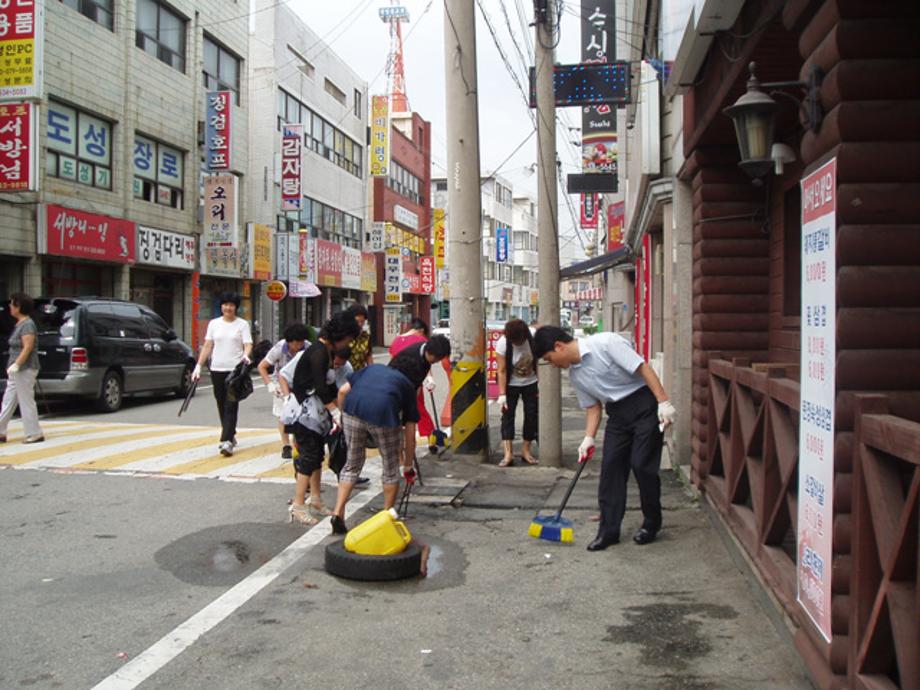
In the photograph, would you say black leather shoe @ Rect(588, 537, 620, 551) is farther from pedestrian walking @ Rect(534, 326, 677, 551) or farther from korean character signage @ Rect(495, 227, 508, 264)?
korean character signage @ Rect(495, 227, 508, 264)

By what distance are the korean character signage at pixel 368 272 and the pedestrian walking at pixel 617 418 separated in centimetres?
3692

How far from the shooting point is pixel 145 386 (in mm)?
15219

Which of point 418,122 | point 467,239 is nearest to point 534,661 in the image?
point 467,239

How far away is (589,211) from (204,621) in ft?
120

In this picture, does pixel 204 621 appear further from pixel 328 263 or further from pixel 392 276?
pixel 392 276

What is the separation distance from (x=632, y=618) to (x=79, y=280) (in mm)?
19882

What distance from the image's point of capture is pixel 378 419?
5.90 metres

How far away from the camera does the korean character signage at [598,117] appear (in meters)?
18.8

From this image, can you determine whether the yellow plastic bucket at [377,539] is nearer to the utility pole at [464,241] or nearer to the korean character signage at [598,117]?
the utility pole at [464,241]

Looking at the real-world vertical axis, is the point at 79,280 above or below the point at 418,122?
below

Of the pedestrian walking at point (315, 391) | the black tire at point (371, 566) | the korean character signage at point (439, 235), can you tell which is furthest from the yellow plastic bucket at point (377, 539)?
the korean character signage at point (439, 235)

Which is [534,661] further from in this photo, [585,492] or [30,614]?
[585,492]

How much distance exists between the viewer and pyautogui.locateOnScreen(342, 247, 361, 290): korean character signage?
39.2 meters

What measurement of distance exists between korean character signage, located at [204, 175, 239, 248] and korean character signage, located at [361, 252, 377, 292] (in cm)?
1713
